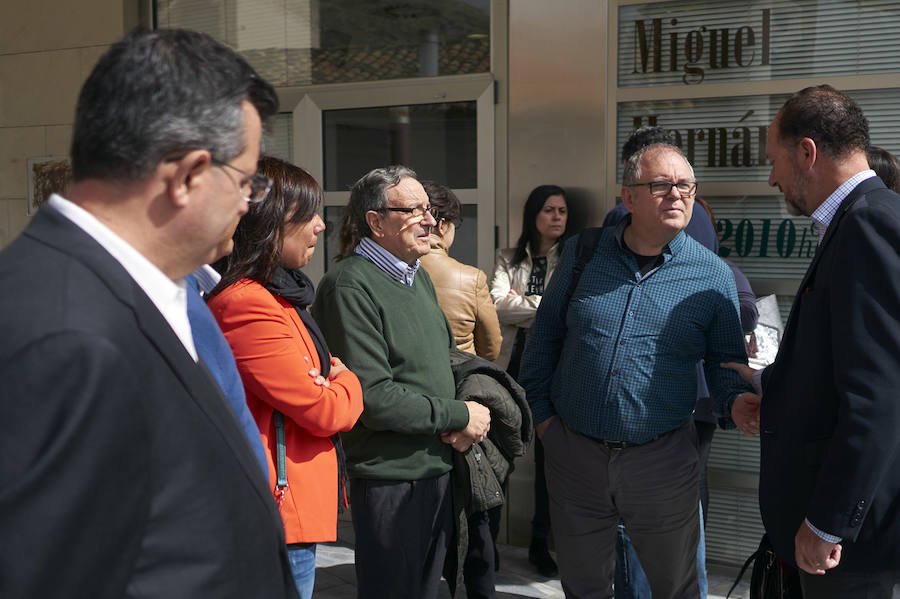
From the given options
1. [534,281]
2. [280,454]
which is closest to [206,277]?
[280,454]

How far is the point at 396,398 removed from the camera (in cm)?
286

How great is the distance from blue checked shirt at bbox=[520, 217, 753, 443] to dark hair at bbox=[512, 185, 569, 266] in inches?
63.6

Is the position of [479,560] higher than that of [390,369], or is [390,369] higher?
[390,369]

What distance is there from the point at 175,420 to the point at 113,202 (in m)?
0.30

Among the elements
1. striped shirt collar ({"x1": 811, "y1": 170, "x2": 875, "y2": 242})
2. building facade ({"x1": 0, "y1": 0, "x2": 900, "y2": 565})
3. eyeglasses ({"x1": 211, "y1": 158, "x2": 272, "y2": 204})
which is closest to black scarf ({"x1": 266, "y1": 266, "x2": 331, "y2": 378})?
eyeglasses ({"x1": 211, "y1": 158, "x2": 272, "y2": 204})

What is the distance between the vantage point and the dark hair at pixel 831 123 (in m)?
2.43

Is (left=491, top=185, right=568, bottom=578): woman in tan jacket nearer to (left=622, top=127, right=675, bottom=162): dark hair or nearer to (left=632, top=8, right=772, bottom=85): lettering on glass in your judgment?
(left=622, top=127, right=675, bottom=162): dark hair

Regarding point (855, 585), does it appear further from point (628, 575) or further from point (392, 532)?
point (392, 532)

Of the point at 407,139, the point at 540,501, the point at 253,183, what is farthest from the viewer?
the point at 407,139

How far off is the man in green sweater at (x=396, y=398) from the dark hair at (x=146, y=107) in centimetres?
177

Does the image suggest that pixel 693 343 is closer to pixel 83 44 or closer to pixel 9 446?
pixel 9 446

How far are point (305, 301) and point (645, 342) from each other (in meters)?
1.26

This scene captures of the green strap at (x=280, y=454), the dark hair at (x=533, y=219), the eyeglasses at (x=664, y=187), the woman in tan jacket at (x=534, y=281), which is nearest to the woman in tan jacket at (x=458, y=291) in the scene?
the woman in tan jacket at (x=534, y=281)

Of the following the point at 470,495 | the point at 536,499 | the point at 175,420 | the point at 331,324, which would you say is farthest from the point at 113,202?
the point at 536,499
